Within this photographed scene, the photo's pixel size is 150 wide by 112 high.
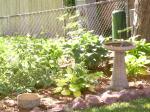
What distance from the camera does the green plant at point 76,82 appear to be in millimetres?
7669

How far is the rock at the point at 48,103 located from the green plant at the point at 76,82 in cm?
25

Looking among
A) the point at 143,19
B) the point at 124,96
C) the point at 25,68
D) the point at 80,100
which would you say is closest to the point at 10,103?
the point at 25,68

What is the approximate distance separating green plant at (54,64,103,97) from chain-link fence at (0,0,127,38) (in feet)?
22.5

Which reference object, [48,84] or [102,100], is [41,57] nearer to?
[48,84]

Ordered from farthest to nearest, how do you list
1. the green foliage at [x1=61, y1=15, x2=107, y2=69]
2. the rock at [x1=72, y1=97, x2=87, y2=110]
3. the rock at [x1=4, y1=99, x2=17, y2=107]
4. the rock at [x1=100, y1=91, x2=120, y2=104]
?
the green foliage at [x1=61, y1=15, x2=107, y2=69] → the rock at [x1=4, y1=99, x2=17, y2=107] → the rock at [x1=100, y1=91, x2=120, y2=104] → the rock at [x1=72, y1=97, x2=87, y2=110]

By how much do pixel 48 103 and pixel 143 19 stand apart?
4.07 m

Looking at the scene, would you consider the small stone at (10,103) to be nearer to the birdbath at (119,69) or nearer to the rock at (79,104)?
the rock at (79,104)

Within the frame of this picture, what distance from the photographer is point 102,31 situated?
649 inches

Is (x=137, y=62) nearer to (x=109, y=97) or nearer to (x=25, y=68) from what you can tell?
(x=109, y=97)

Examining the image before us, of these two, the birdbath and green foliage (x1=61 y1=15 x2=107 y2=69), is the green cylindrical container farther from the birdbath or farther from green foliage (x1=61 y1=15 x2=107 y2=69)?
the birdbath

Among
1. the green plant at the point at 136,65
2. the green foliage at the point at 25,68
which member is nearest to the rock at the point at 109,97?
the green foliage at the point at 25,68

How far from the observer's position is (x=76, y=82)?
7.72 meters

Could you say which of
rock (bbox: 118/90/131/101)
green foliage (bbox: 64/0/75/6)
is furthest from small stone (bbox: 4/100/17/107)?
green foliage (bbox: 64/0/75/6)

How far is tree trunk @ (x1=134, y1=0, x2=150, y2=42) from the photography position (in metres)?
10.5
